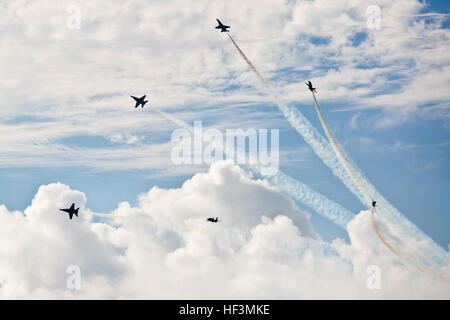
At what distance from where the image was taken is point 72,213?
160 m
